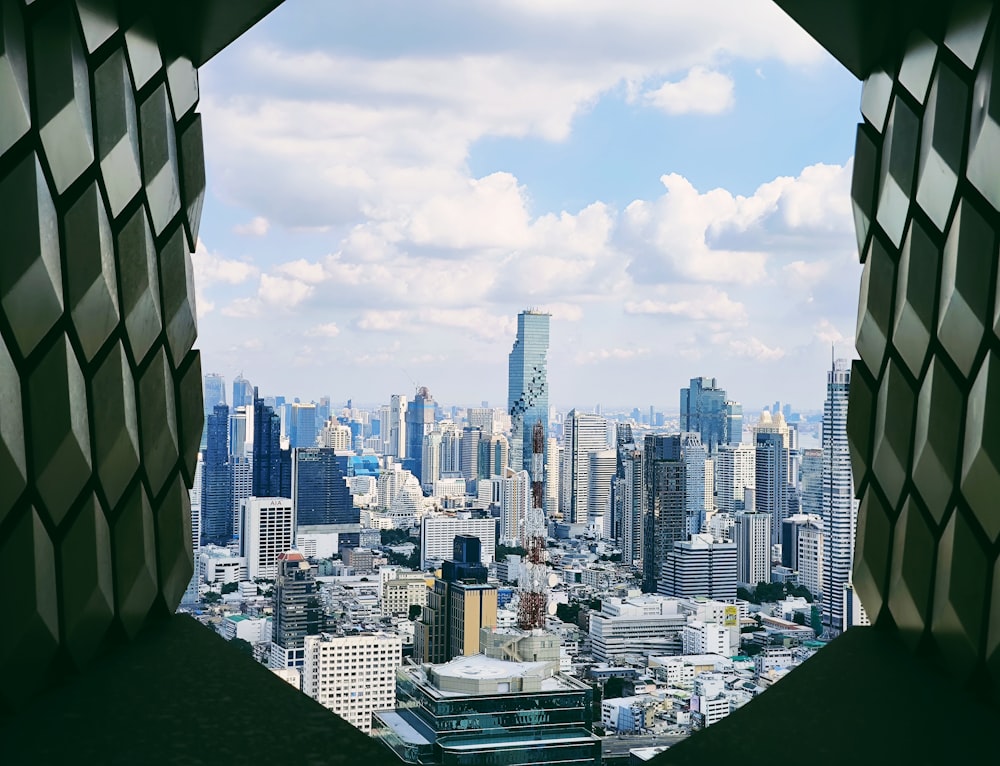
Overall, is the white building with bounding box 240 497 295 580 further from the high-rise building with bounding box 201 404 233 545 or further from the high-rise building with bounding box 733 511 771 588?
the high-rise building with bounding box 733 511 771 588

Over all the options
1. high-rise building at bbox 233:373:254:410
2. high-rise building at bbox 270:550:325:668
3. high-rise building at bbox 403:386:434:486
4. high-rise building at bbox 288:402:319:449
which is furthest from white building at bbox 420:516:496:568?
high-rise building at bbox 233:373:254:410

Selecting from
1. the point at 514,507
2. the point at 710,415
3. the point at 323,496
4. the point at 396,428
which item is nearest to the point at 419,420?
the point at 396,428

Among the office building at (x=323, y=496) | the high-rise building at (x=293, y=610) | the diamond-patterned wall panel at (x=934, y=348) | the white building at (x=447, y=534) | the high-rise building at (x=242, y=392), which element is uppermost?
the high-rise building at (x=242, y=392)

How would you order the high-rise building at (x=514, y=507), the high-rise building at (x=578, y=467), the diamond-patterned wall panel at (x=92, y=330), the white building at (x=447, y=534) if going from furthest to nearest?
the high-rise building at (x=578, y=467)
the high-rise building at (x=514, y=507)
the white building at (x=447, y=534)
the diamond-patterned wall panel at (x=92, y=330)

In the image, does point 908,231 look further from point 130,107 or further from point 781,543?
point 781,543

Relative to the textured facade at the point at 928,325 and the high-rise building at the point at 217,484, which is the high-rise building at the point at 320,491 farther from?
the textured facade at the point at 928,325

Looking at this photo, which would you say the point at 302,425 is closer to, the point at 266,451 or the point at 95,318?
the point at 266,451

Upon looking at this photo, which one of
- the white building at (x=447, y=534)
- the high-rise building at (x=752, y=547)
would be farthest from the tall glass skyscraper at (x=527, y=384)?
the high-rise building at (x=752, y=547)
